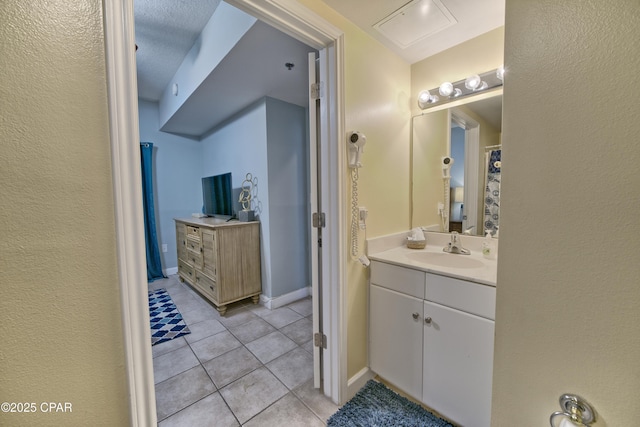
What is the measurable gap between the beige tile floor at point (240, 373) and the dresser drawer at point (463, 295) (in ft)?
2.99

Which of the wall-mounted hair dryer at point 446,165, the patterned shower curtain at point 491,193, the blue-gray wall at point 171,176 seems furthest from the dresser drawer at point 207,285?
the patterned shower curtain at point 491,193

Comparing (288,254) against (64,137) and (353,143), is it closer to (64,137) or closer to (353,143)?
(353,143)

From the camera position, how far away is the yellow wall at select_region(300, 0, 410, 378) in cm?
138

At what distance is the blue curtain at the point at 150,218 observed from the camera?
349 cm

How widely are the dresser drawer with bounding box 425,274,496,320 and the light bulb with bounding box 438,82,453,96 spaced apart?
1.26m

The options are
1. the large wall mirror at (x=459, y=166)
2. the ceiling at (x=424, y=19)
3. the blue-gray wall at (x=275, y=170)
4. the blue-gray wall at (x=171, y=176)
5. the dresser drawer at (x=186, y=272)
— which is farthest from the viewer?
the blue-gray wall at (x=171, y=176)

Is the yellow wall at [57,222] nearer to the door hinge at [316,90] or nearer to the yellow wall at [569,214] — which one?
the door hinge at [316,90]

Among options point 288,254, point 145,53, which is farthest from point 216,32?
point 288,254

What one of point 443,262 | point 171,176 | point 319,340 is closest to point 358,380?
point 319,340

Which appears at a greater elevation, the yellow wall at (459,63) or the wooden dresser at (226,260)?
the yellow wall at (459,63)

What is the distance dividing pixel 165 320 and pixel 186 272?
909mm

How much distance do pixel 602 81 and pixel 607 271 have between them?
0.43 metres

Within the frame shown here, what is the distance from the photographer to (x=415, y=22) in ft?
4.48

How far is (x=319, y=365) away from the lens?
1.49 m
